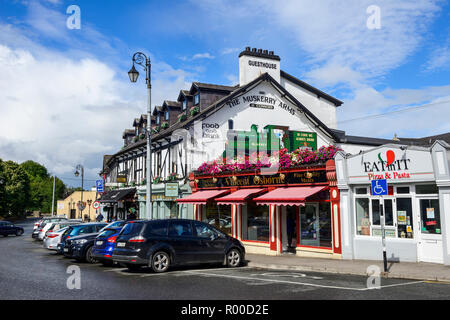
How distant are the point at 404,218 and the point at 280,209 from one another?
19.7ft

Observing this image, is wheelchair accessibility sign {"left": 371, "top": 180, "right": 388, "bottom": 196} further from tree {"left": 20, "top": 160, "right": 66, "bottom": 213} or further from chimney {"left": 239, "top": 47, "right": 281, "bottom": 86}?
tree {"left": 20, "top": 160, "right": 66, "bottom": 213}

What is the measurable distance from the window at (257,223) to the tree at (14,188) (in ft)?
214

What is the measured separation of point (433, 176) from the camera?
14.2 metres

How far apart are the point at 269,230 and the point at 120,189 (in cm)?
2200

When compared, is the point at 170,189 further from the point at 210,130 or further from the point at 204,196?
the point at 210,130

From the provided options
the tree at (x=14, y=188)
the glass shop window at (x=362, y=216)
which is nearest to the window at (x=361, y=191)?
the glass shop window at (x=362, y=216)

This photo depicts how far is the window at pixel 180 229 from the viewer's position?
1345cm

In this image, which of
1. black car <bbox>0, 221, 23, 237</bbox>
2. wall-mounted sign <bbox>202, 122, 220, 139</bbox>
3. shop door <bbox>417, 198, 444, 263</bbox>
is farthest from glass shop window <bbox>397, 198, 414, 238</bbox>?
black car <bbox>0, 221, 23, 237</bbox>

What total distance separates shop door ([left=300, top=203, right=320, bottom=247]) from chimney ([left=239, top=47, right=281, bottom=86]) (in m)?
12.9

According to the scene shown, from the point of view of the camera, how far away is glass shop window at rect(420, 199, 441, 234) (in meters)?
14.3

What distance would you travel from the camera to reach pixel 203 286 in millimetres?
10281

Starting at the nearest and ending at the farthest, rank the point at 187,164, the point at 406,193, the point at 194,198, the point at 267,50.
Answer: the point at 406,193 → the point at 194,198 → the point at 187,164 → the point at 267,50

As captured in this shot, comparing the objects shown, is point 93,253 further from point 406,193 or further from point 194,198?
point 406,193
